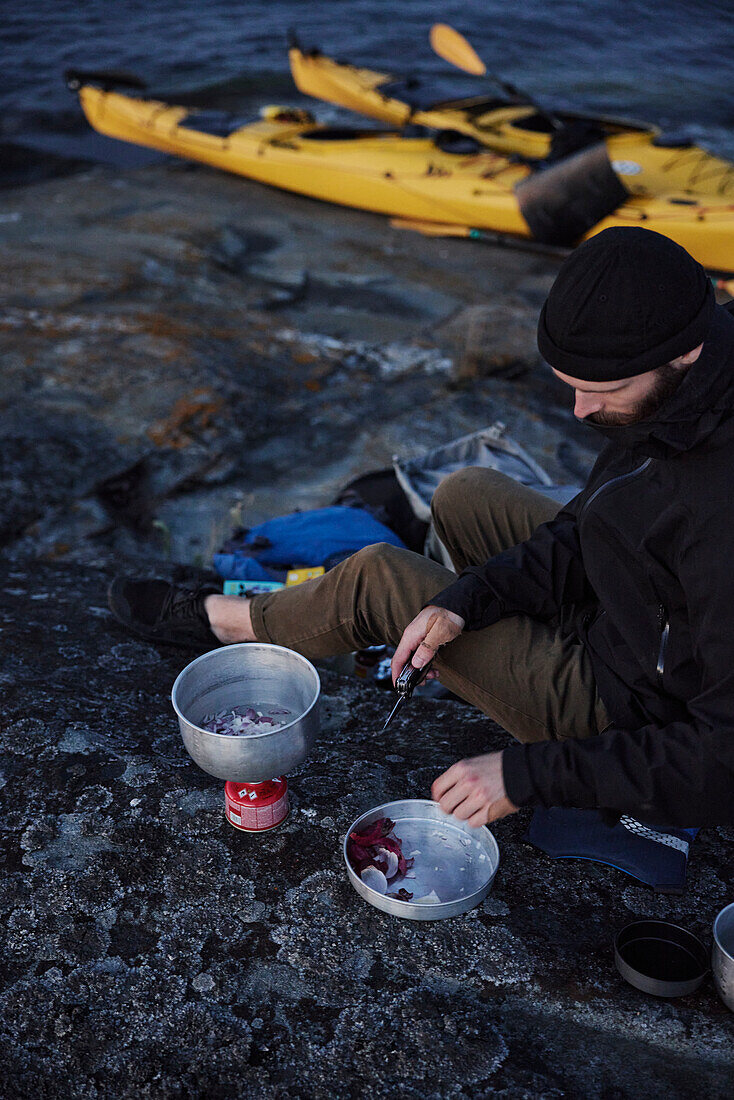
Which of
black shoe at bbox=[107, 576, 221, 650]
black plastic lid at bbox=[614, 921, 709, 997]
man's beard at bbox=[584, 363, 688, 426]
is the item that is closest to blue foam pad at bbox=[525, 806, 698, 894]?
black plastic lid at bbox=[614, 921, 709, 997]

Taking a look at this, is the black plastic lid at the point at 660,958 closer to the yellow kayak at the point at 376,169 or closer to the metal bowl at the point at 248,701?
the metal bowl at the point at 248,701

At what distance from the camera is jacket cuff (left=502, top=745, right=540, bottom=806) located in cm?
181

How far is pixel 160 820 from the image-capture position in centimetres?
231

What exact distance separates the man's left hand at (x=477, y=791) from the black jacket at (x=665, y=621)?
0.03 m

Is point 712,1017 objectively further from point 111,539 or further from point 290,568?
point 111,539

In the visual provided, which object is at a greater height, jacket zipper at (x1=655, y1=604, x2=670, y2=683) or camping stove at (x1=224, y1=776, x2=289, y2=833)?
jacket zipper at (x1=655, y1=604, x2=670, y2=683)

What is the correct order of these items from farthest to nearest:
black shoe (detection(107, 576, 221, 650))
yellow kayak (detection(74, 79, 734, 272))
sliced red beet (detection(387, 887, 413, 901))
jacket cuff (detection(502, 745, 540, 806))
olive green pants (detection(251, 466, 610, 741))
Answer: yellow kayak (detection(74, 79, 734, 272)), black shoe (detection(107, 576, 221, 650)), olive green pants (detection(251, 466, 610, 741)), sliced red beet (detection(387, 887, 413, 901)), jacket cuff (detection(502, 745, 540, 806))

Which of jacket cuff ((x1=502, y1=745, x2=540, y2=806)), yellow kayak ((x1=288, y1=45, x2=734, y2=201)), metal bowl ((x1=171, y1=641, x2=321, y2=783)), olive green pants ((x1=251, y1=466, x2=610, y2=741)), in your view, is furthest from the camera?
→ yellow kayak ((x1=288, y1=45, x2=734, y2=201))

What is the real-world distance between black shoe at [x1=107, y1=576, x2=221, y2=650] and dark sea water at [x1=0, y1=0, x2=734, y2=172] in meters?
11.2

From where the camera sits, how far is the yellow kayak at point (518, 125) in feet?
27.0

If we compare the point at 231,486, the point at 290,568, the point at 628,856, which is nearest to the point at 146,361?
the point at 231,486

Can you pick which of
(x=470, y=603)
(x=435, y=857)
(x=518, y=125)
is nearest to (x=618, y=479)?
(x=470, y=603)

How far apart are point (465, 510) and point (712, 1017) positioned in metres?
1.43

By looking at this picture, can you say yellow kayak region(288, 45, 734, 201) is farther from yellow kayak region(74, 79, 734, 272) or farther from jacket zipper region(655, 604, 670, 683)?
jacket zipper region(655, 604, 670, 683)
